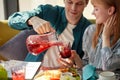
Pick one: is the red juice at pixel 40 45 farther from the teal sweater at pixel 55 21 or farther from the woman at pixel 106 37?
the teal sweater at pixel 55 21

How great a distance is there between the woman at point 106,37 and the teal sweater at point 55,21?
0.30 metres

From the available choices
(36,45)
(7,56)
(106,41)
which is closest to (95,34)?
(106,41)

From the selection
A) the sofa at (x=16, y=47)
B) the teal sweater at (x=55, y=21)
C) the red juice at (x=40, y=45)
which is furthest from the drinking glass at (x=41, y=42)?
the sofa at (x=16, y=47)

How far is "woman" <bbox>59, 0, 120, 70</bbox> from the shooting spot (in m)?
1.56

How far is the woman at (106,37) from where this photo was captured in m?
1.56

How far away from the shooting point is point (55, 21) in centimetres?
218

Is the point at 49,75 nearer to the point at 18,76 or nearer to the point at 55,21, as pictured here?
the point at 18,76

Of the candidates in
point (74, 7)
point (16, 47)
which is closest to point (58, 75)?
point (74, 7)

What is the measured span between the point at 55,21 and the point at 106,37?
656 mm

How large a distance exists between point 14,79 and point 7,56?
0.88 metres

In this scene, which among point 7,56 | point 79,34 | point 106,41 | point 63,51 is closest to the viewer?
point 63,51

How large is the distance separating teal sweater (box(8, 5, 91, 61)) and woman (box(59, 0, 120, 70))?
0.30m

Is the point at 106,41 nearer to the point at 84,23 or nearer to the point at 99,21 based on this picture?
the point at 99,21

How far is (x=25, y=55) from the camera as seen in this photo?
2314 millimetres
